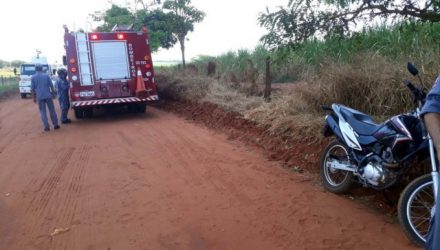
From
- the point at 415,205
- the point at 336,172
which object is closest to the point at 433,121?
the point at 415,205

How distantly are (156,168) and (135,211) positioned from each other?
72.8 inches

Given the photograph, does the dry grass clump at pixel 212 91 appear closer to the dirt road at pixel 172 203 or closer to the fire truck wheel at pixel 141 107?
the fire truck wheel at pixel 141 107

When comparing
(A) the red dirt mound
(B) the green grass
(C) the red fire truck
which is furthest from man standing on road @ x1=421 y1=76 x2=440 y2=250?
(C) the red fire truck

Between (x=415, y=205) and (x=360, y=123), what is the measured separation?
1.23 meters

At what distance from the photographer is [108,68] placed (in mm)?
12555

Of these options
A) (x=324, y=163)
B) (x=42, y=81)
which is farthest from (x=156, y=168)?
(x=42, y=81)

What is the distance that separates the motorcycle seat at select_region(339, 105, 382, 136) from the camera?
4.76 meters

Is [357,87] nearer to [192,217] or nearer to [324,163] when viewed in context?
[324,163]

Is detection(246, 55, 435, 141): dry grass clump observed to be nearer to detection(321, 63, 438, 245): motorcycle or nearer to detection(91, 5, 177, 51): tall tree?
detection(321, 63, 438, 245): motorcycle

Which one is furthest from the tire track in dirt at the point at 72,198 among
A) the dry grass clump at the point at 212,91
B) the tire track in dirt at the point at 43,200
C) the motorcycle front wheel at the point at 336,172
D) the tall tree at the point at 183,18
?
the tall tree at the point at 183,18

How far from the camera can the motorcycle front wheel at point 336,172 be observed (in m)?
5.16

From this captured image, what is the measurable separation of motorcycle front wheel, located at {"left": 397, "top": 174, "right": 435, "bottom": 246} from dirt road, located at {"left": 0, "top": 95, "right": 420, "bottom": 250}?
0.14 metres

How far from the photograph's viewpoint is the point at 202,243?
4074 millimetres

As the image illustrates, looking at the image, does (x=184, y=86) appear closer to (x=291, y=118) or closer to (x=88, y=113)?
(x=88, y=113)
